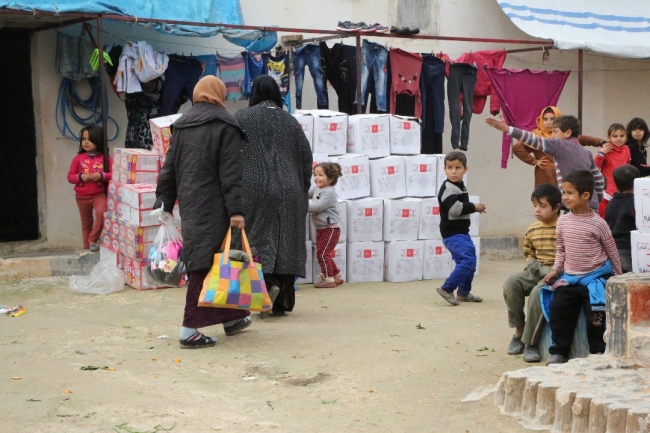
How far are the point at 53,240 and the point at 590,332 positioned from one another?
657 cm

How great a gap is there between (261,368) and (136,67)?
15.9ft

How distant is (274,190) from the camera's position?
7.33 meters

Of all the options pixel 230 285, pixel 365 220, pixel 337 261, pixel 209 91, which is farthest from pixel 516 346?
pixel 365 220

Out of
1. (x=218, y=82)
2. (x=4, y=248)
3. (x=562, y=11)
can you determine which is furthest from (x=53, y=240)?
(x=562, y=11)

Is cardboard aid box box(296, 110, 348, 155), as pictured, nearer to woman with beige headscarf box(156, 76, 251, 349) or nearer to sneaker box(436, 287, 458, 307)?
sneaker box(436, 287, 458, 307)

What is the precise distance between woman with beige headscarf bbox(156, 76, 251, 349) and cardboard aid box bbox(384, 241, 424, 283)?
11.4 ft

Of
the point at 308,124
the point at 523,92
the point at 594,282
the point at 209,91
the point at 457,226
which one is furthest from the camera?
the point at 523,92

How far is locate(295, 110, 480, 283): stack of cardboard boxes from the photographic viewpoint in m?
9.54

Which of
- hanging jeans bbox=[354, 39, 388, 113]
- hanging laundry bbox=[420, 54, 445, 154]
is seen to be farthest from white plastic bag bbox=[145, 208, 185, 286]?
hanging laundry bbox=[420, 54, 445, 154]

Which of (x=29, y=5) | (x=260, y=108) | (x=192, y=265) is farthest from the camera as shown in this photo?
(x=29, y=5)

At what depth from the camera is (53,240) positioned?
1040cm

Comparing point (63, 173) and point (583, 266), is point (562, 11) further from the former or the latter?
point (583, 266)

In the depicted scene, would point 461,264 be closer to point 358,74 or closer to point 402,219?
point 402,219

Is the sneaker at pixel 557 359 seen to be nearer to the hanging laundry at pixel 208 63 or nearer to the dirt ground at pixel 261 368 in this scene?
the dirt ground at pixel 261 368
